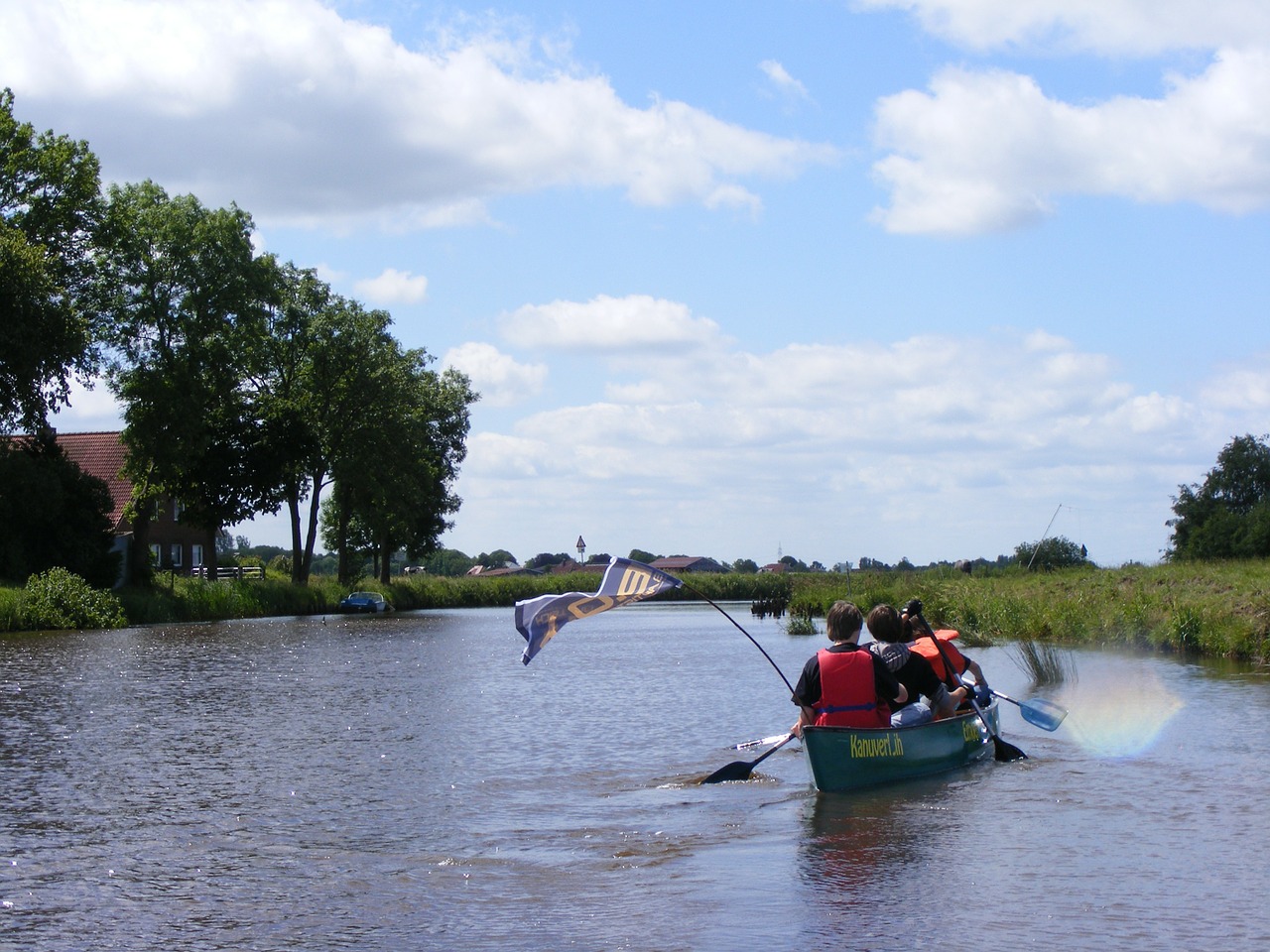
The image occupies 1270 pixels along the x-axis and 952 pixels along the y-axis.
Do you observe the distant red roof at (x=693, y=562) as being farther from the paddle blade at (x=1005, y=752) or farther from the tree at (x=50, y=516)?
the paddle blade at (x=1005, y=752)

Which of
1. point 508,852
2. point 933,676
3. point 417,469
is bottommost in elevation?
point 508,852

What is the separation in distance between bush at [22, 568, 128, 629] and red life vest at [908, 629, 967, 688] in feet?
110

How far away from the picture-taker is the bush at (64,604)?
4166 cm

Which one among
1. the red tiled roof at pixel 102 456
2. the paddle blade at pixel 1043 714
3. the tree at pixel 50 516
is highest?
the red tiled roof at pixel 102 456

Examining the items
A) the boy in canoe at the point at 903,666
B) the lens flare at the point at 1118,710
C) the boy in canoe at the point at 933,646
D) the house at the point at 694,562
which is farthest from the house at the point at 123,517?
the house at the point at 694,562

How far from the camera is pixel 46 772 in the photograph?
1472 cm

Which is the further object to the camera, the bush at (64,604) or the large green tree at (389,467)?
the large green tree at (389,467)

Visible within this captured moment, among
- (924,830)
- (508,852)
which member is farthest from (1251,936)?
(508,852)

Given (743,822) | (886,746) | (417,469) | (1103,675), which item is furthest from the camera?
(417,469)

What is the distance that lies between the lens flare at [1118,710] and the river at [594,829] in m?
0.10

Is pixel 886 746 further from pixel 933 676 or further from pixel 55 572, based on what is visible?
pixel 55 572

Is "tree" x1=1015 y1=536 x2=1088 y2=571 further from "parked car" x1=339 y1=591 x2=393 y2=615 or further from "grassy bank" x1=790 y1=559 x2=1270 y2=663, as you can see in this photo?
"parked car" x1=339 y1=591 x2=393 y2=615

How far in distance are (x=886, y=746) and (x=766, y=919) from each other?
4.58 meters

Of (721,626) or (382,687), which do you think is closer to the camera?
(382,687)
